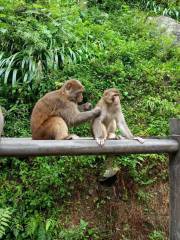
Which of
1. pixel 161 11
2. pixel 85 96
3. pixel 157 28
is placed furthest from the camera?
pixel 161 11

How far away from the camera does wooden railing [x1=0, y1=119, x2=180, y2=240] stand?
384cm

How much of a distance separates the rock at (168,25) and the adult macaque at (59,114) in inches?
210

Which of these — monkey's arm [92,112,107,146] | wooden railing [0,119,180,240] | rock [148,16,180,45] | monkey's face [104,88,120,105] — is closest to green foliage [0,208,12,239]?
wooden railing [0,119,180,240]

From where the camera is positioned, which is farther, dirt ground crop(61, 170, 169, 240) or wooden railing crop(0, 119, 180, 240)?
dirt ground crop(61, 170, 169, 240)

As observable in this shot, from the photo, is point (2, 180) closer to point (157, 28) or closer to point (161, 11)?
point (157, 28)

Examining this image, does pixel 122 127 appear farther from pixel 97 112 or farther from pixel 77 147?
pixel 77 147

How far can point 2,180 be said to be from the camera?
579 centimetres

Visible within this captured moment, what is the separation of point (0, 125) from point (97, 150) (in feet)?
2.96

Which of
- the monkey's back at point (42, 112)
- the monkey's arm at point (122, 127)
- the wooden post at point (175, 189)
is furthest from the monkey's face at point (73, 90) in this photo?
the wooden post at point (175, 189)

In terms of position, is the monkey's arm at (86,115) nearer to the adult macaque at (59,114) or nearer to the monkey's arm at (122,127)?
the adult macaque at (59,114)

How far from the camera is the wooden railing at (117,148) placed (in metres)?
3.84

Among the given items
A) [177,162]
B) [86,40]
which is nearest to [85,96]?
[86,40]

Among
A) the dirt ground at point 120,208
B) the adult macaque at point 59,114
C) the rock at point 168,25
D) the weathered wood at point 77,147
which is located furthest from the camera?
the rock at point 168,25

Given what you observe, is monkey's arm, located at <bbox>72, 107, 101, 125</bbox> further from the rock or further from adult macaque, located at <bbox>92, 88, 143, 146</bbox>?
the rock
